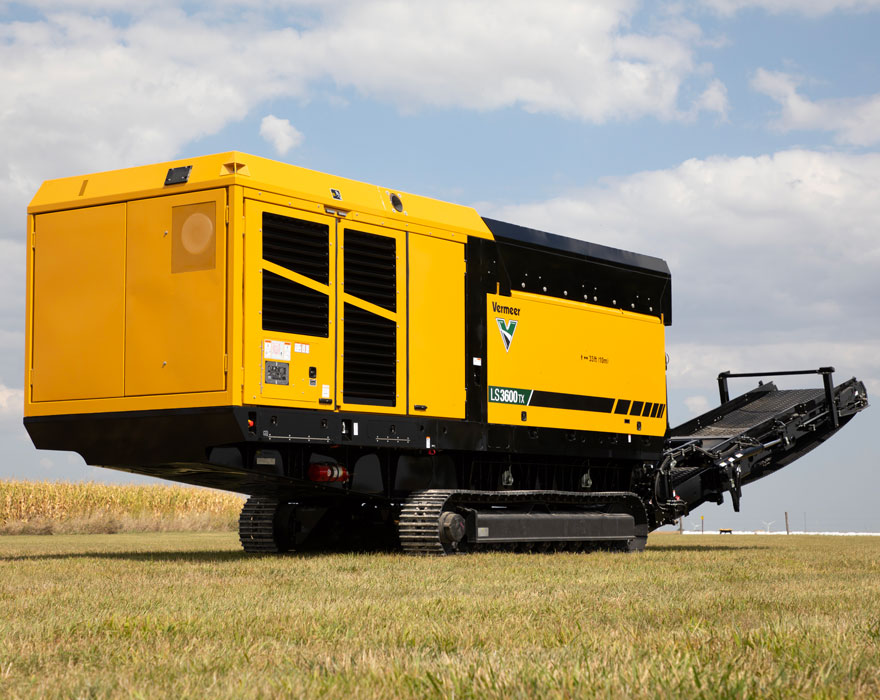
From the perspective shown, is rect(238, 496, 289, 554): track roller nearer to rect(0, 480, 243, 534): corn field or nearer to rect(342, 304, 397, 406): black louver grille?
rect(342, 304, 397, 406): black louver grille

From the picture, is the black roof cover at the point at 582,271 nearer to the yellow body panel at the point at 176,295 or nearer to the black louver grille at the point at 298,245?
the black louver grille at the point at 298,245

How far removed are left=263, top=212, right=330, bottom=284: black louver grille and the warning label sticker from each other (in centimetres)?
91

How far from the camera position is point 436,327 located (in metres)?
15.1

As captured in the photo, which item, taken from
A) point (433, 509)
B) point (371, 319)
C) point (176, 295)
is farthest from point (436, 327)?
point (176, 295)

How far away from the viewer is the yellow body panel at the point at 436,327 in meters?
14.8

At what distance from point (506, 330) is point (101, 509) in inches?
987

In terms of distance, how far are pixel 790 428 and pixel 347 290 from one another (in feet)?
30.6

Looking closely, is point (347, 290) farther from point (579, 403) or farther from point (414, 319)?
point (579, 403)

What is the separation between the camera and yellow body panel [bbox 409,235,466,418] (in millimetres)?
14812

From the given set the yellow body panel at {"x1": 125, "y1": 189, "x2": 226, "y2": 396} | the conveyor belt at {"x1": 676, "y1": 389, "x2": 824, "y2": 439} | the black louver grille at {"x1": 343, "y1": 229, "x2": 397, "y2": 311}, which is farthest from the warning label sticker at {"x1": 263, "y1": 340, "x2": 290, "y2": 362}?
the conveyor belt at {"x1": 676, "y1": 389, "x2": 824, "y2": 439}

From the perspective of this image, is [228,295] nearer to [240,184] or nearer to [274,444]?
[240,184]

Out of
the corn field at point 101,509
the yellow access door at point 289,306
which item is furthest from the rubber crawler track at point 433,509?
the corn field at point 101,509

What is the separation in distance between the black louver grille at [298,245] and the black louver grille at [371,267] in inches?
14.1

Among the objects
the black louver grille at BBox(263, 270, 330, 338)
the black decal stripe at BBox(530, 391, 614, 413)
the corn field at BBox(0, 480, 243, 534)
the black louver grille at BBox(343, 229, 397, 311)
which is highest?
the black louver grille at BBox(343, 229, 397, 311)
